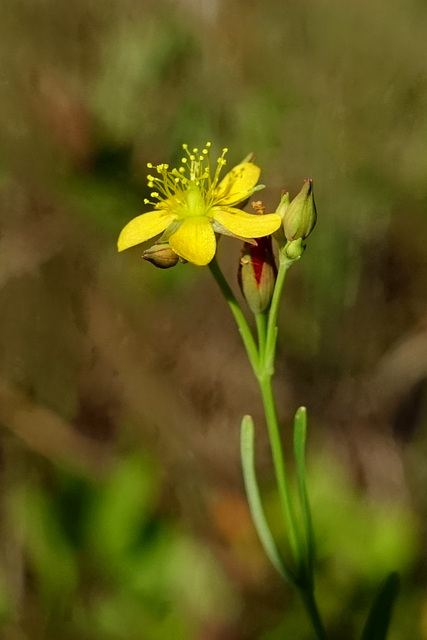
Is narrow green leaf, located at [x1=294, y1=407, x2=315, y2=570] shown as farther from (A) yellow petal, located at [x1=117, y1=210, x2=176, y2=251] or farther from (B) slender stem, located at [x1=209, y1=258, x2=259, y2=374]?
(A) yellow petal, located at [x1=117, y1=210, x2=176, y2=251]

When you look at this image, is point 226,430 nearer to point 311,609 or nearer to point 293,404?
point 293,404

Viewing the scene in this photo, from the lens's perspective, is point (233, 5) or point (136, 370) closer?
point (136, 370)

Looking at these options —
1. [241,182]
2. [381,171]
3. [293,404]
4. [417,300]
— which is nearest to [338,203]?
[381,171]

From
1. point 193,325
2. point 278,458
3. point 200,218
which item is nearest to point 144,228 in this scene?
point 200,218

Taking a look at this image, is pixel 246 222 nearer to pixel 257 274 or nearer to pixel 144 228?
pixel 257 274

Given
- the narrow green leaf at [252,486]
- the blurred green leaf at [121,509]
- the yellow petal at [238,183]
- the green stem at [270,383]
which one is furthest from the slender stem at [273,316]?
the blurred green leaf at [121,509]

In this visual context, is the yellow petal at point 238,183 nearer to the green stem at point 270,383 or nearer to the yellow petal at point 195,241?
the yellow petal at point 195,241

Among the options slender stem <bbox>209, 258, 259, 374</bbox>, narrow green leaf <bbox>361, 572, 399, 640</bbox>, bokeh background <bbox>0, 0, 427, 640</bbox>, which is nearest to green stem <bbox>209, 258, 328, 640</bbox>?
slender stem <bbox>209, 258, 259, 374</bbox>
